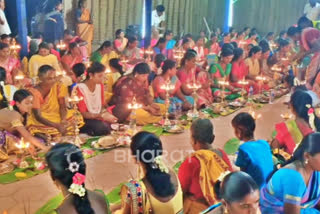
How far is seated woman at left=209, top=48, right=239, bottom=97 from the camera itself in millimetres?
6352

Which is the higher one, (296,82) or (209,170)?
(296,82)

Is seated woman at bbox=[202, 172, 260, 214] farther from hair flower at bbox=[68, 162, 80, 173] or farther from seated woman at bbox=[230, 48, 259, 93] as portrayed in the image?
seated woman at bbox=[230, 48, 259, 93]

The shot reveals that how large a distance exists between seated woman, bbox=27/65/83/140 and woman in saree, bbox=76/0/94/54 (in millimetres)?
4991

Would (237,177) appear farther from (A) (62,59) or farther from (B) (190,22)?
(B) (190,22)

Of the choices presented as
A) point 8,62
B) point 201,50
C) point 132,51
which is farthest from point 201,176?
point 201,50

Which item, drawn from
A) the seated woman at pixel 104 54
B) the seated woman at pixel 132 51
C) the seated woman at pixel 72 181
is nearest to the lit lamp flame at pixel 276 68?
the seated woman at pixel 132 51

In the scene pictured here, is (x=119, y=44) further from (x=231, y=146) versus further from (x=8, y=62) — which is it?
(x=231, y=146)

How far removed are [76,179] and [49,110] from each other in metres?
2.51

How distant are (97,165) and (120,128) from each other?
0.85m

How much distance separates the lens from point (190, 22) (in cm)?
1272

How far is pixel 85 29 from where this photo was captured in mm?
9312

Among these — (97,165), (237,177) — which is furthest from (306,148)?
(97,165)

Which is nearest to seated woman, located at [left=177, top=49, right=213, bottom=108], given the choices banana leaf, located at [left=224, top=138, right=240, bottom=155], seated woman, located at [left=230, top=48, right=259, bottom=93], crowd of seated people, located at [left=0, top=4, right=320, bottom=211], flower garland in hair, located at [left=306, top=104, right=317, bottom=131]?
crowd of seated people, located at [left=0, top=4, right=320, bottom=211]

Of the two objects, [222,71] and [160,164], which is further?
[222,71]
